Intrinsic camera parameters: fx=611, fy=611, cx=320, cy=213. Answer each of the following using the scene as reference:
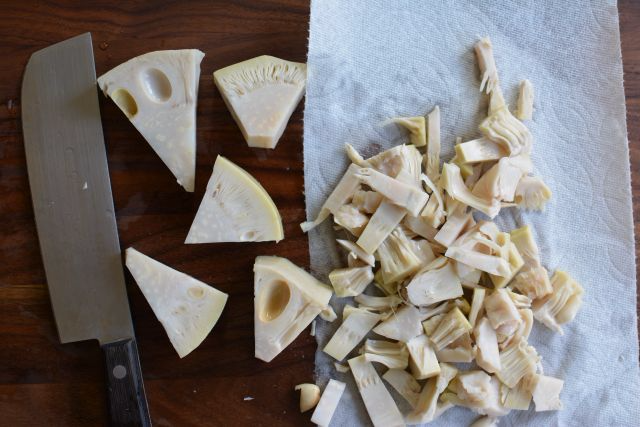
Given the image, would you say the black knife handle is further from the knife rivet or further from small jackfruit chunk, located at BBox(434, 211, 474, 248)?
small jackfruit chunk, located at BBox(434, 211, 474, 248)

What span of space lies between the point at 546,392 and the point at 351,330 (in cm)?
45

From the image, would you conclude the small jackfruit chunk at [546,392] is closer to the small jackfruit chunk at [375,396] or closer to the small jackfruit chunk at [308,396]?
the small jackfruit chunk at [375,396]

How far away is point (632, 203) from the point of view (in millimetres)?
1414

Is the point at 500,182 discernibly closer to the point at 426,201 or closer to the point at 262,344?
the point at 426,201

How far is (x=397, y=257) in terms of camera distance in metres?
1.34

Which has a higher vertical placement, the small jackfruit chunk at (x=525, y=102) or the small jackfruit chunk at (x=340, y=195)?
the small jackfruit chunk at (x=525, y=102)

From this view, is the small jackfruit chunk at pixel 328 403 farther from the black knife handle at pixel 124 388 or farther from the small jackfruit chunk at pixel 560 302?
the small jackfruit chunk at pixel 560 302

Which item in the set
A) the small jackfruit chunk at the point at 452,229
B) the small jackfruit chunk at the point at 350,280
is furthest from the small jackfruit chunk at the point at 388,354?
the small jackfruit chunk at the point at 452,229

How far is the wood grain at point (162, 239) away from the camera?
1.38m

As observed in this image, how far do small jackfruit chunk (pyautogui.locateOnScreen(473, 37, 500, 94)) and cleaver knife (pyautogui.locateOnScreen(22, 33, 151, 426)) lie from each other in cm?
87

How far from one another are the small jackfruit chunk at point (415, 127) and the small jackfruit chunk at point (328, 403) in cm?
57

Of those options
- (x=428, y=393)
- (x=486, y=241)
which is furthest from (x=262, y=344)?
(x=486, y=241)

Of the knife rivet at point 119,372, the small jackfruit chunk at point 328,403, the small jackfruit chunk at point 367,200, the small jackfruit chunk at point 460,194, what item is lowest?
the small jackfruit chunk at point 328,403

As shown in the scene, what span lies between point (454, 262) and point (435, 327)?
152 mm
